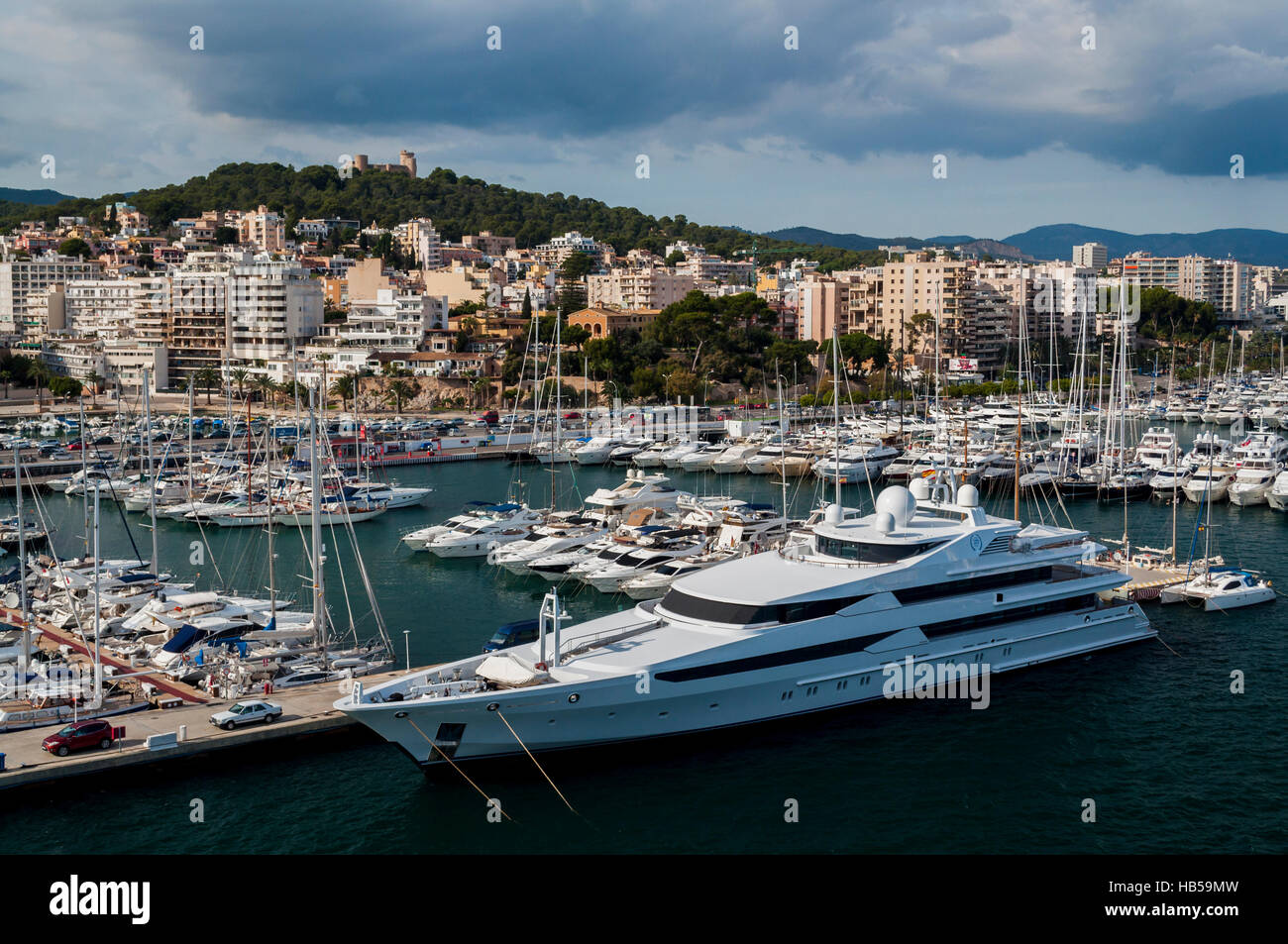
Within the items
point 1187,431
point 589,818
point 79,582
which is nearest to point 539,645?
point 589,818

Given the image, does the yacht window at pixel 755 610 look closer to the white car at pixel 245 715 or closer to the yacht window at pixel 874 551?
the yacht window at pixel 874 551

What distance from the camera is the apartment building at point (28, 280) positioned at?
106062 millimetres

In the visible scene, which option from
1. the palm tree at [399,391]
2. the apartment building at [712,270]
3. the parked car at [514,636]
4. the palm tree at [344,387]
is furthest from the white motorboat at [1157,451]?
the apartment building at [712,270]

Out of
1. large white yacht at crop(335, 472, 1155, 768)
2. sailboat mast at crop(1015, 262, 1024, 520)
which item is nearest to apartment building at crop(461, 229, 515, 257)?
sailboat mast at crop(1015, 262, 1024, 520)

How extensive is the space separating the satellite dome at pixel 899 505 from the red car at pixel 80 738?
529 inches

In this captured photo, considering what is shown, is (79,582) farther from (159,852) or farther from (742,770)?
(742,770)

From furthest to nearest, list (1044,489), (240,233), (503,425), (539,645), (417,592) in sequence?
(240,233)
(503,425)
(1044,489)
(417,592)
(539,645)

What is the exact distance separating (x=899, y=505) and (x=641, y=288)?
87.3 meters

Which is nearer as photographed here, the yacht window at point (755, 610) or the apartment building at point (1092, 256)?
the yacht window at point (755, 610)

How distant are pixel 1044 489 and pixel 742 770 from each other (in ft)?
95.3

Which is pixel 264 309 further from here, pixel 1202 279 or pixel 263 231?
pixel 1202 279

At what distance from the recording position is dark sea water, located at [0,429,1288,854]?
15984 mm

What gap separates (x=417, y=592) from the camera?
29.6 m

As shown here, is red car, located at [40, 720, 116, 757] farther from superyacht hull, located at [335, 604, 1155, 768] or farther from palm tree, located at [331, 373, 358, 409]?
palm tree, located at [331, 373, 358, 409]
